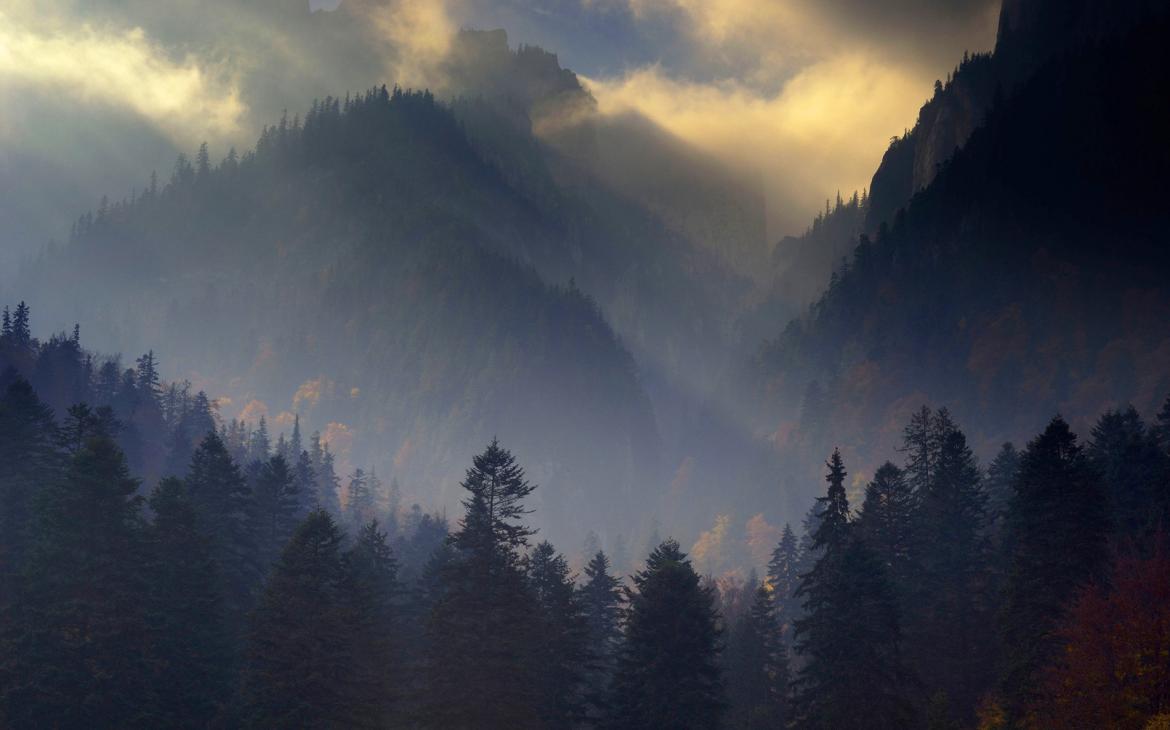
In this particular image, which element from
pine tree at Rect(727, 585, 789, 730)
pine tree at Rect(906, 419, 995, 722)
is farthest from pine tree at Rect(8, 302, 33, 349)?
pine tree at Rect(906, 419, 995, 722)

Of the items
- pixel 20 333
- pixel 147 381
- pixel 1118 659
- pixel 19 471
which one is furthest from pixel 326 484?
pixel 1118 659

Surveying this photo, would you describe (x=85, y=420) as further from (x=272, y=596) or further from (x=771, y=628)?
(x=771, y=628)

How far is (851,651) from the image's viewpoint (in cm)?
4662

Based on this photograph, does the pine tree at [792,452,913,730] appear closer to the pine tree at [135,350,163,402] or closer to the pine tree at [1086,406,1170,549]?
the pine tree at [1086,406,1170,549]

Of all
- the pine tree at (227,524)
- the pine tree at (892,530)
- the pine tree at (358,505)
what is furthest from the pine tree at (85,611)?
the pine tree at (358,505)

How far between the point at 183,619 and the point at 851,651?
1337 inches

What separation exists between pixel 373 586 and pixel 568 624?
1165 cm

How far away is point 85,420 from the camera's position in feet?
207

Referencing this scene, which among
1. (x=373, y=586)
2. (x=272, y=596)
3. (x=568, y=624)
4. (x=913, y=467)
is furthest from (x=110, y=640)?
(x=913, y=467)

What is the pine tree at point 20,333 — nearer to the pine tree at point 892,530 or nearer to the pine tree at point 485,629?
the pine tree at point 485,629

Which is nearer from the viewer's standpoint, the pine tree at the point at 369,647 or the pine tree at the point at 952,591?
the pine tree at the point at 369,647

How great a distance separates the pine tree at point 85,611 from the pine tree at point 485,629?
46.3 ft

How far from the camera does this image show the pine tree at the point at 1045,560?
152ft

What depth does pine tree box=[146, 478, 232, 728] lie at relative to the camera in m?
48.5
